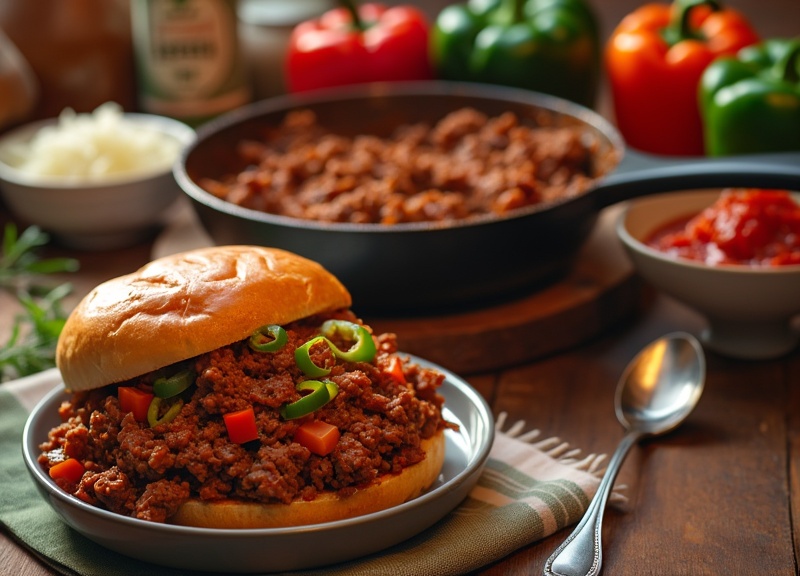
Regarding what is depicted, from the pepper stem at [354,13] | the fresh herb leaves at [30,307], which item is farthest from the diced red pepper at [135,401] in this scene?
the pepper stem at [354,13]

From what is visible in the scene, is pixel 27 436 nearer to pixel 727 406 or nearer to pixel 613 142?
pixel 727 406

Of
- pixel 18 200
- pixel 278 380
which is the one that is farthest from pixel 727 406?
pixel 18 200

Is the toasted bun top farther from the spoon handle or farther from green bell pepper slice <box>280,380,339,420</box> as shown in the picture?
the spoon handle

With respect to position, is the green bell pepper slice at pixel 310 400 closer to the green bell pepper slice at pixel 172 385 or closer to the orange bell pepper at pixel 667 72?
the green bell pepper slice at pixel 172 385

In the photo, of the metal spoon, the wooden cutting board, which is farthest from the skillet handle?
the metal spoon

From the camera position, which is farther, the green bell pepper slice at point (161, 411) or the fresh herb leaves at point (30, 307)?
the fresh herb leaves at point (30, 307)

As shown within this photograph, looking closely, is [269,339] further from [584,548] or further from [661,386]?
[661,386]
